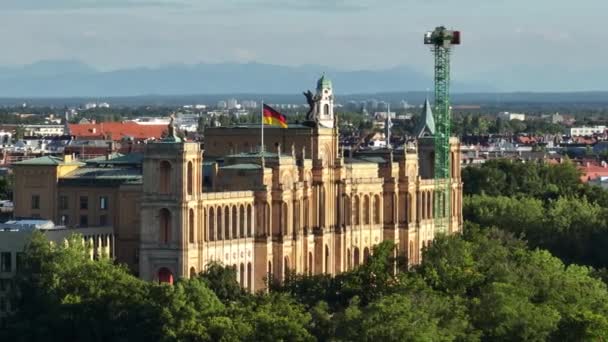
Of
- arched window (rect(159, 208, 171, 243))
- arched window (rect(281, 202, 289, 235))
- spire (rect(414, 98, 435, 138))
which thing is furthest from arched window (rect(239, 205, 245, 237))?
spire (rect(414, 98, 435, 138))

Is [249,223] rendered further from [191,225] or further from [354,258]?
[354,258]

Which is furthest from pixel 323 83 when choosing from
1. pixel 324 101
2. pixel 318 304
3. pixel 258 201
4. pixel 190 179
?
pixel 318 304

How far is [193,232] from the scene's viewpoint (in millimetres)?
111125

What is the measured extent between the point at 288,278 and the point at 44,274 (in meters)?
12.6

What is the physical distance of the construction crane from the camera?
432 feet

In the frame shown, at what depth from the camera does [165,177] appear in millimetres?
110938

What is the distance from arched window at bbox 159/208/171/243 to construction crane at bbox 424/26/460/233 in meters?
24.5

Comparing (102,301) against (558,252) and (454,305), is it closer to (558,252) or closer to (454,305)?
(454,305)

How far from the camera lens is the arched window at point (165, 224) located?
11075 centimetres

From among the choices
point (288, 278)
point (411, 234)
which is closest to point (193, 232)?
point (288, 278)

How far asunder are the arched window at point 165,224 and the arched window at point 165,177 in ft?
2.76

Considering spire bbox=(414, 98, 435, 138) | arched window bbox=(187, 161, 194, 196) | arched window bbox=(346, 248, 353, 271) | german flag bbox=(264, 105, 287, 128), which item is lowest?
arched window bbox=(346, 248, 353, 271)

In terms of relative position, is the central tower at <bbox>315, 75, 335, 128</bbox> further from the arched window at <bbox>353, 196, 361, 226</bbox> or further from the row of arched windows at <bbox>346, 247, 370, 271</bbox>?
the row of arched windows at <bbox>346, 247, 370, 271</bbox>

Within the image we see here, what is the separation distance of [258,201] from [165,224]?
816 centimetres
